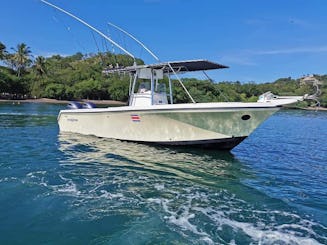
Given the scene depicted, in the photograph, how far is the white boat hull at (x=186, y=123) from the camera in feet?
39.2

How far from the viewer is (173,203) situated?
6902mm

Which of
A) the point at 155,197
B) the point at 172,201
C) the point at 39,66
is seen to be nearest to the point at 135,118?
the point at 155,197

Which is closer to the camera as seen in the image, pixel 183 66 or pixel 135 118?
pixel 135 118

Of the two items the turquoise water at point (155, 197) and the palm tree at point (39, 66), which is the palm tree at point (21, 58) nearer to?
the palm tree at point (39, 66)

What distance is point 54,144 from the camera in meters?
14.1

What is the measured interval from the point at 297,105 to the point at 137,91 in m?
Result: 6.88

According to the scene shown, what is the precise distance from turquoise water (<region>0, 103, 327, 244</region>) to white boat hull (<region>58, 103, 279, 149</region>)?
0.67 metres

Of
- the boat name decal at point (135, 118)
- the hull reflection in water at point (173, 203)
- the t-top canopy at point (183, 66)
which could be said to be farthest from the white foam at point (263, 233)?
the t-top canopy at point (183, 66)

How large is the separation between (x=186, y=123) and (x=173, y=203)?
605 cm

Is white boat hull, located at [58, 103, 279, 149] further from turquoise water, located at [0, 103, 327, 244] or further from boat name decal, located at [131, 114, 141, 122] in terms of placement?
turquoise water, located at [0, 103, 327, 244]

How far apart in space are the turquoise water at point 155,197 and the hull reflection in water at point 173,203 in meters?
0.02

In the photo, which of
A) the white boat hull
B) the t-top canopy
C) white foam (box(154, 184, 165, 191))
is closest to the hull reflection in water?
white foam (box(154, 184, 165, 191))

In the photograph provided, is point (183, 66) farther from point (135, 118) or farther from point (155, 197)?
point (155, 197)

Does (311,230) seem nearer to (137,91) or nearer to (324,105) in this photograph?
(137,91)
